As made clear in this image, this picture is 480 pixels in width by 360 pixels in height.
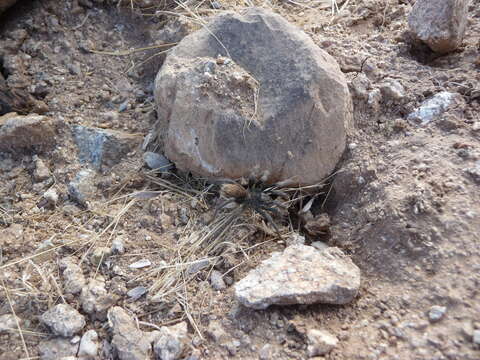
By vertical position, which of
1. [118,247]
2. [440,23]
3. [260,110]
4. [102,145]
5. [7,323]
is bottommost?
[7,323]

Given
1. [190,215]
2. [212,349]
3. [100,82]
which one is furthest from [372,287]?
[100,82]

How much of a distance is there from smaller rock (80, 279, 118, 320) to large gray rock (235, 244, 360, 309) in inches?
19.0

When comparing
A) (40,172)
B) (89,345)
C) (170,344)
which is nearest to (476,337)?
(170,344)

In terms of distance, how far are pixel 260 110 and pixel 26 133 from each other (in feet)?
3.71

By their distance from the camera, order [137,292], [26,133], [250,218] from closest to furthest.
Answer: [137,292] < [250,218] < [26,133]

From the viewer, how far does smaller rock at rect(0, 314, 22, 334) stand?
1742 mm

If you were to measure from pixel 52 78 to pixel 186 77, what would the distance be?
86 centimetres

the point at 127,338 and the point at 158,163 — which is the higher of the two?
the point at 158,163

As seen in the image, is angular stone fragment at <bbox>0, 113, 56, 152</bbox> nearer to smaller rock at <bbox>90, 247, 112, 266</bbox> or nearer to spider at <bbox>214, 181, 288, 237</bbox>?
smaller rock at <bbox>90, 247, 112, 266</bbox>

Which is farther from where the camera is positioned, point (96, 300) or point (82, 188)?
point (82, 188)

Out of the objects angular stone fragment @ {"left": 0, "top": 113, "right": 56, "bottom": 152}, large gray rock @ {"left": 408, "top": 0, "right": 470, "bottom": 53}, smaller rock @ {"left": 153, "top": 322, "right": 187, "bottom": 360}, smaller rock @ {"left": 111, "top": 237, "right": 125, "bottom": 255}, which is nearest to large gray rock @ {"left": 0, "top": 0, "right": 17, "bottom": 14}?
angular stone fragment @ {"left": 0, "top": 113, "right": 56, "bottom": 152}

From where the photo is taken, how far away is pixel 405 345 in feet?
5.07

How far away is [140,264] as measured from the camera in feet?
6.35

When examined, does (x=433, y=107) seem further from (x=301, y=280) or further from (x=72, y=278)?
(x=72, y=278)
